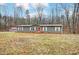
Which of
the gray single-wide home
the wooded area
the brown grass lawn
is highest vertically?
the wooded area

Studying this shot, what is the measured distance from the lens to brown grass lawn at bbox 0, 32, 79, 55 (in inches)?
82.9

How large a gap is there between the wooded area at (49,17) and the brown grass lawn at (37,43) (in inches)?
3.8

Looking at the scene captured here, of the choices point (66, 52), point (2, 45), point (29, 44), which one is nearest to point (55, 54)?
point (66, 52)

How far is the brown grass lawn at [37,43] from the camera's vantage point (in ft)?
6.91

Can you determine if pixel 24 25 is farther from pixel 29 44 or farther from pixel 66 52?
pixel 66 52

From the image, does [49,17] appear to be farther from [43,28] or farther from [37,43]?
[37,43]

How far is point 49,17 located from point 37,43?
32cm

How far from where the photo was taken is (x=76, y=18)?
2109mm

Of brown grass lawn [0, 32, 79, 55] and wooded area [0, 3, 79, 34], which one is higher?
wooded area [0, 3, 79, 34]

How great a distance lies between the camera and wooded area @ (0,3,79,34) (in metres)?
2.11

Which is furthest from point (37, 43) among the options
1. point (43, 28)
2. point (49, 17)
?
point (49, 17)

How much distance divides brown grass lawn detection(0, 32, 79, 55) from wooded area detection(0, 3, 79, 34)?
10 cm

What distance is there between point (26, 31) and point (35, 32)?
10 cm

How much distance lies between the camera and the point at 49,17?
2133 millimetres
